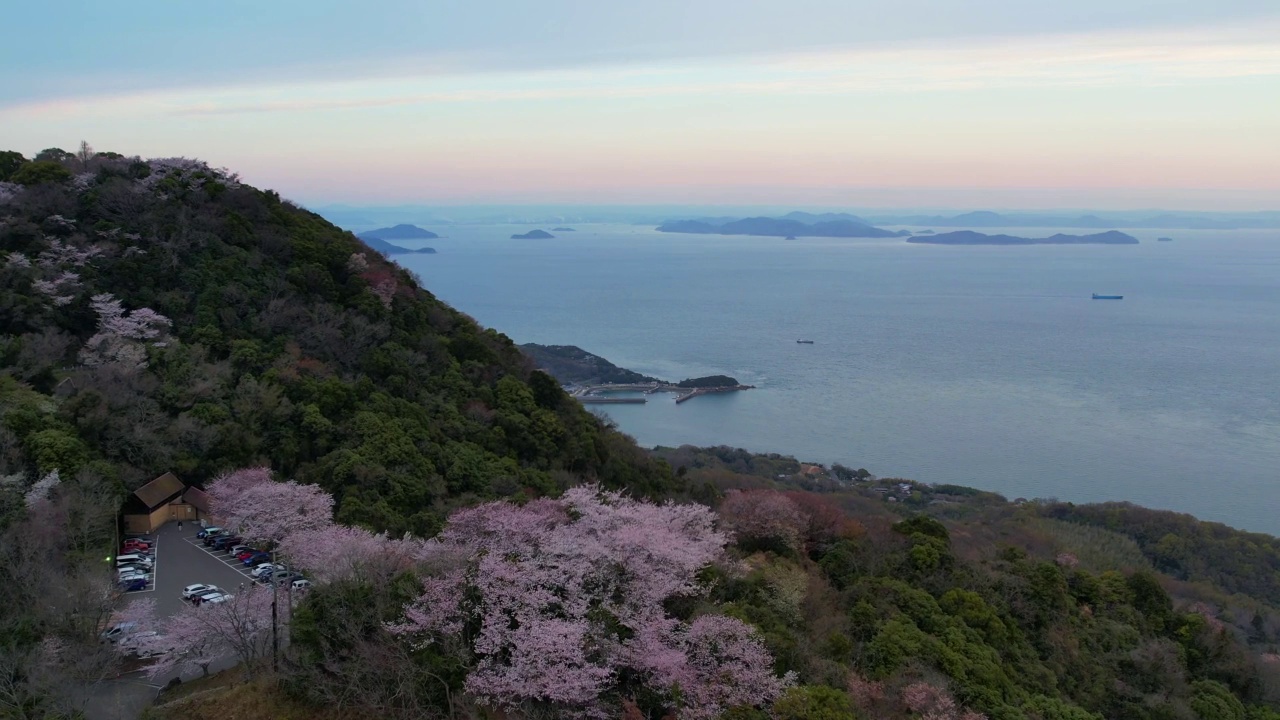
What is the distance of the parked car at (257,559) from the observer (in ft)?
39.4

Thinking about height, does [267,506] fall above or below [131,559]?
above

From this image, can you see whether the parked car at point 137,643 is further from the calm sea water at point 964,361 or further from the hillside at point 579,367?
the hillside at point 579,367

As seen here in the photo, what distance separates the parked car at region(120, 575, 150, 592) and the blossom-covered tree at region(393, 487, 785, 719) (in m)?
4.14

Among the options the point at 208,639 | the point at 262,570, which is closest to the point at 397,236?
the point at 262,570

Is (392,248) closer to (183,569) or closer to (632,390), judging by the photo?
(632,390)

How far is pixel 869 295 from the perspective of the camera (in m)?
78.1

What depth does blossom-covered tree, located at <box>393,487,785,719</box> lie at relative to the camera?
828cm

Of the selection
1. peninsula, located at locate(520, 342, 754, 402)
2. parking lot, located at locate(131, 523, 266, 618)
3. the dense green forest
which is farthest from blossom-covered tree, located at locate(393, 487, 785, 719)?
peninsula, located at locate(520, 342, 754, 402)

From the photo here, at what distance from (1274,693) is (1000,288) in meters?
75.2

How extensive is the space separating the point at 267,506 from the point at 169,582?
4.97 ft

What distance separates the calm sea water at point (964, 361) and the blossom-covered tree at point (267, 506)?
24409mm

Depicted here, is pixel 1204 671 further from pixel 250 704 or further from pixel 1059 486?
pixel 1059 486

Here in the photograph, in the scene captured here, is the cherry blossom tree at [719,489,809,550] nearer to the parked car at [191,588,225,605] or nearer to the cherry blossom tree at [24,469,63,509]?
the parked car at [191,588,225,605]

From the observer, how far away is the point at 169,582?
450 inches
